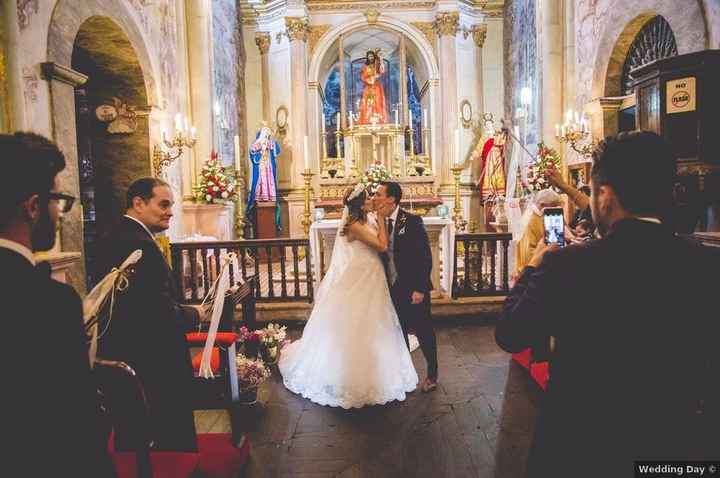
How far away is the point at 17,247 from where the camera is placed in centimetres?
120

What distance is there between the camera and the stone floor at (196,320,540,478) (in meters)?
2.94

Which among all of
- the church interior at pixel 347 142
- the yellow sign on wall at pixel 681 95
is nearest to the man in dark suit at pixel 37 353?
the church interior at pixel 347 142

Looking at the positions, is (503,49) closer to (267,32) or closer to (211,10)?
(267,32)

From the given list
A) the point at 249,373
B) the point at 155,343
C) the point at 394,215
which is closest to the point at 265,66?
the point at 394,215

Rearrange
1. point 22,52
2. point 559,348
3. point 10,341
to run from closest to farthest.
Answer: point 10,341 → point 559,348 → point 22,52

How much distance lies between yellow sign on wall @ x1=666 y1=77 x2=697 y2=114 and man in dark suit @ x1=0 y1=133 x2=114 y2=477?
219 inches

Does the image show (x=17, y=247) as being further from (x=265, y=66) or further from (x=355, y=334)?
(x=265, y=66)

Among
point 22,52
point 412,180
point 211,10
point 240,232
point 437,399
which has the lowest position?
point 437,399

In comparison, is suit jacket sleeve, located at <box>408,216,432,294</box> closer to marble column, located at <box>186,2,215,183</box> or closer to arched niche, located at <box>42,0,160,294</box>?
arched niche, located at <box>42,0,160,294</box>

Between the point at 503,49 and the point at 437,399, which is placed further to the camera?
the point at 503,49

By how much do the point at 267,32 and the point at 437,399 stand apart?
12033 mm

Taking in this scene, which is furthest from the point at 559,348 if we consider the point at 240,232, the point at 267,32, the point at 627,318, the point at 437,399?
the point at 267,32

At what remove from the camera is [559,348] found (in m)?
1.38

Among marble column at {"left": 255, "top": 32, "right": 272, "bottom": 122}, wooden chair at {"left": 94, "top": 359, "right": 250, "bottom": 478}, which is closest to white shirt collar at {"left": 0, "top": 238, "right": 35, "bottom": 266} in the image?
wooden chair at {"left": 94, "top": 359, "right": 250, "bottom": 478}
